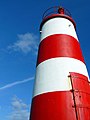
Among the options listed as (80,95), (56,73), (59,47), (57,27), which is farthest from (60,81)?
(57,27)

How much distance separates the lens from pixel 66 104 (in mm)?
4941

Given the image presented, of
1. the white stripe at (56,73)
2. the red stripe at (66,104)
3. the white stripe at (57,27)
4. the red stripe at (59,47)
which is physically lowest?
the red stripe at (66,104)

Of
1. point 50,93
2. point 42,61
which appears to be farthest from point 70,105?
point 42,61

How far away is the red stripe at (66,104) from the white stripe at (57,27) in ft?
6.55

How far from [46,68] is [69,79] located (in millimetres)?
916

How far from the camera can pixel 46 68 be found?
5.86 m

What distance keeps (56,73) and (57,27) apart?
212cm

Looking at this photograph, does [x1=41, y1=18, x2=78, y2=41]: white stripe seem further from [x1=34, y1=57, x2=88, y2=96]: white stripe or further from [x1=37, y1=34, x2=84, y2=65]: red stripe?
[x1=34, y1=57, x2=88, y2=96]: white stripe

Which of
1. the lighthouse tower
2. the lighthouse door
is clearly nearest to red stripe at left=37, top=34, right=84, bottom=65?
the lighthouse tower

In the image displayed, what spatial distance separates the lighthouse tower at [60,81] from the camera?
4953mm

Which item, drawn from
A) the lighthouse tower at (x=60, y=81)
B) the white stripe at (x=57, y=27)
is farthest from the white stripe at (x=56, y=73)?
the white stripe at (x=57, y=27)

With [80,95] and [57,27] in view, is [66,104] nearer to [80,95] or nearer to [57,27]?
[80,95]

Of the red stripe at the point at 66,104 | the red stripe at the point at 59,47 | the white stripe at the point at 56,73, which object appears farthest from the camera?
the red stripe at the point at 59,47

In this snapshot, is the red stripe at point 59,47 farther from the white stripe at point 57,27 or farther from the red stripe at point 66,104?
the red stripe at point 66,104
